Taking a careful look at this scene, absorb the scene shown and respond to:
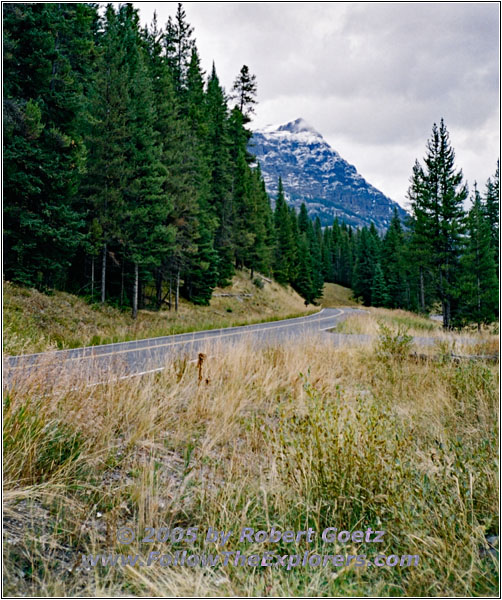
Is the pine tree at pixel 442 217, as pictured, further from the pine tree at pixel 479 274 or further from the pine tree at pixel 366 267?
the pine tree at pixel 366 267

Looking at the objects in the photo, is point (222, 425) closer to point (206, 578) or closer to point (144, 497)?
point (144, 497)

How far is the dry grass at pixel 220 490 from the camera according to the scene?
235 centimetres

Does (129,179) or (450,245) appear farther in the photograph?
(450,245)

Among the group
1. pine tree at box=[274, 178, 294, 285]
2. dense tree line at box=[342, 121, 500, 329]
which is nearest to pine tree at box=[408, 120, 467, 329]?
dense tree line at box=[342, 121, 500, 329]

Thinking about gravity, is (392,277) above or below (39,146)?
below

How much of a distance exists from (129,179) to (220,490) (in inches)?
810

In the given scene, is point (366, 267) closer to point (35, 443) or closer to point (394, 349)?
point (394, 349)

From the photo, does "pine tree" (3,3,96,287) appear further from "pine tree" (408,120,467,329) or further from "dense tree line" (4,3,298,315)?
"pine tree" (408,120,467,329)

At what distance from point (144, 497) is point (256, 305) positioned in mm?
33935

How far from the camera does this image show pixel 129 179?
69.6 ft

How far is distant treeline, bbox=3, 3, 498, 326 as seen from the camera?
53.5 ft

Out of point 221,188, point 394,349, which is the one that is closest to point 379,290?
point 221,188

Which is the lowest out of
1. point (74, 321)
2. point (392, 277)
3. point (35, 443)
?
point (35, 443)

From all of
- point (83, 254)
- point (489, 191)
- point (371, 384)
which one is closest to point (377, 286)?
point (489, 191)
